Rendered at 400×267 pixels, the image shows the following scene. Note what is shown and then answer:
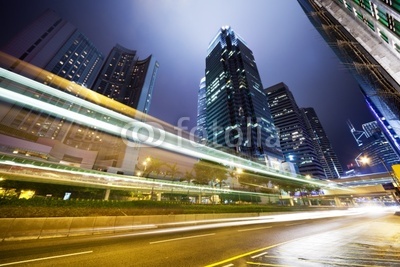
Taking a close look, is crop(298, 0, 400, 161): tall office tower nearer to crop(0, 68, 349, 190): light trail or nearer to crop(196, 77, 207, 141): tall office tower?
crop(0, 68, 349, 190): light trail

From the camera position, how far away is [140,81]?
124812mm

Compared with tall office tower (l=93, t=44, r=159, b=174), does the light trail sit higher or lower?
lower

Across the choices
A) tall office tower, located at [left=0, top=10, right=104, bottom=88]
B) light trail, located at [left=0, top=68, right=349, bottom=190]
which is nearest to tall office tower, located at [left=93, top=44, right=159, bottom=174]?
tall office tower, located at [left=0, top=10, right=104, bottom=88]

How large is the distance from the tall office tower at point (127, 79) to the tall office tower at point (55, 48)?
504 inches

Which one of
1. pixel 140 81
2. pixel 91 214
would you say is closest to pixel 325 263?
pixel 91 214

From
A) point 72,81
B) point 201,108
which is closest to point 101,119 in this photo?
point 72,81

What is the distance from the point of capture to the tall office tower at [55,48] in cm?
8562

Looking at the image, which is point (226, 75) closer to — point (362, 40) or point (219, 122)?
point (219, 122)

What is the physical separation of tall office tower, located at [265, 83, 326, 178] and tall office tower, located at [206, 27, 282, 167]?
37.0 metres

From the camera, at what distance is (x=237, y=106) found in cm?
12100

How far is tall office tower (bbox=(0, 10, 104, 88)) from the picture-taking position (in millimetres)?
85625

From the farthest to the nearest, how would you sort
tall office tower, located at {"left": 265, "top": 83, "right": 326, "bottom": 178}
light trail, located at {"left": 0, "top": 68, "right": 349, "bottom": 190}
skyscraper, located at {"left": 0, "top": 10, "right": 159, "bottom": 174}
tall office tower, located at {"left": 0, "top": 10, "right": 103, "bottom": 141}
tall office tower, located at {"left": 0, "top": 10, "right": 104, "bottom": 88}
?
1. tall office tower, located at {"left": 265, "top": 83, "right": 326, "bottom": 178}
2. tall office tower, located at {"left": 0, "top": 10, "right": 104, "bottom": 88}
3. tall office tower, located at {"left": 0, "top": 10, "right": 103, "bottom": 141}
4. skyscraper, located at {"left": 0, "top": 10, "right": 159, "bottom": 174}
5. light trail, located at {"left": 0, "top": 68, "right": 349, "bottom": 190}

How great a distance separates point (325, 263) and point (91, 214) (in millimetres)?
14319

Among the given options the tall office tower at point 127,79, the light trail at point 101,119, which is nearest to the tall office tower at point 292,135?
the tall office tower at point 127,79
